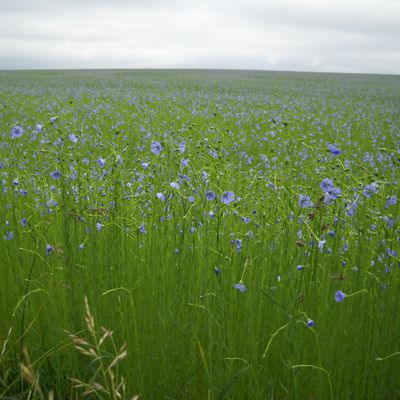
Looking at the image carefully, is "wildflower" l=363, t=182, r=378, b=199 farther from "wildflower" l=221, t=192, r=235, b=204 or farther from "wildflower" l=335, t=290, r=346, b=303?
"wildflower" l=221, t=192, r=235, b=204

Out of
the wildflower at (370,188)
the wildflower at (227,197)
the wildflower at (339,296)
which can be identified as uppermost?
the wildflower at (370,188)

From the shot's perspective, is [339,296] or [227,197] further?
[227,197]

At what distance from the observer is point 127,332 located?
219 cm

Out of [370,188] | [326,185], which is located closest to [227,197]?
[326,185]

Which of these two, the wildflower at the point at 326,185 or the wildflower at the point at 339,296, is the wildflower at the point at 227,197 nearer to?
the wildflower at the point at 326,185

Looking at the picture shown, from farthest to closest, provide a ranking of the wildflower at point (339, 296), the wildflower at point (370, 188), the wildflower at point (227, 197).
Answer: the wildflower at point (227, 197), the wildflower at point (370, 188), the wildflower at point (339, 296)

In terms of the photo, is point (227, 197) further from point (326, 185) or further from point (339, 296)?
point (339, 296)

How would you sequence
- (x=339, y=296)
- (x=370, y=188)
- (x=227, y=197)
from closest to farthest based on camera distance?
(x=339, y=296) < (x=370, y=188) < (x=227, y=197)

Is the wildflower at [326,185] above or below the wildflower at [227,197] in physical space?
above

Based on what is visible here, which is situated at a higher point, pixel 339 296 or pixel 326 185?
pixel 326 185

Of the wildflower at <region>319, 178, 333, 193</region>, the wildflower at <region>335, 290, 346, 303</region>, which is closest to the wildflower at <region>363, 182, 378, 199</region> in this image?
the wildflower at <region>319, 178, 333, 193</region>

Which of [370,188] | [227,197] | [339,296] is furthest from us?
[227,197]

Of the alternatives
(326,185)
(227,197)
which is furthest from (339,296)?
(227,197)

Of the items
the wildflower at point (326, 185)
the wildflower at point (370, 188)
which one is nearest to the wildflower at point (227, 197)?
the wildflower at point (326, 185)
